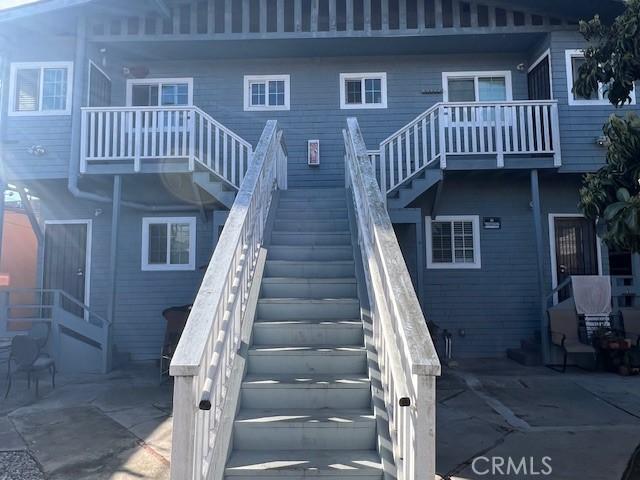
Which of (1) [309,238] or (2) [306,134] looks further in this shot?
(2) [306,134]

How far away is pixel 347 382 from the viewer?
10.5 feet

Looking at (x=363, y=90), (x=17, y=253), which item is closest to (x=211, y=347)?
(x=363, y=90)

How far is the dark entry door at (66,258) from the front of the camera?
834 cm

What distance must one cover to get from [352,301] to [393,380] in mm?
1383

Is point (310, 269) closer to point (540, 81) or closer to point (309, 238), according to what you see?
point (309, 238)

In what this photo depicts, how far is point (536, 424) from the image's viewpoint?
Answer: 446 centimetres

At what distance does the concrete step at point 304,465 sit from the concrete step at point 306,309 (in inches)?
50.5

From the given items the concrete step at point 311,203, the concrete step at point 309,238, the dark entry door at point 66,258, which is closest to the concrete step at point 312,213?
the concrete step at point 311,203

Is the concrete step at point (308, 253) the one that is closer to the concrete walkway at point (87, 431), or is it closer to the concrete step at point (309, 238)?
the concrete step at point (309, 238)

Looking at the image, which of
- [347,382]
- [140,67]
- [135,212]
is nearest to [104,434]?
[347,382]

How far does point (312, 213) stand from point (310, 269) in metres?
1.47

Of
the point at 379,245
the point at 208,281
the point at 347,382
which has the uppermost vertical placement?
the point at 379,245

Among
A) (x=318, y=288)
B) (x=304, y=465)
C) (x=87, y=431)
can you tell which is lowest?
(x=87, y=431)

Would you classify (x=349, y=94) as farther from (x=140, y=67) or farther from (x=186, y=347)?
(x=186, y=347)
